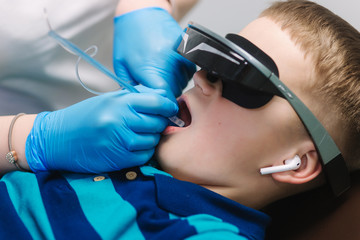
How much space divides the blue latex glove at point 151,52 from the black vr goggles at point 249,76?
0.69ft

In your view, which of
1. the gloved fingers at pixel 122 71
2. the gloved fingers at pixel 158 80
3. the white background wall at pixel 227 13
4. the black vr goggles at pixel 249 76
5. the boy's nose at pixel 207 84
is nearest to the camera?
the black vr goggles at pixel 249 76

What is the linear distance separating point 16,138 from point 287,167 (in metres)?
0.78

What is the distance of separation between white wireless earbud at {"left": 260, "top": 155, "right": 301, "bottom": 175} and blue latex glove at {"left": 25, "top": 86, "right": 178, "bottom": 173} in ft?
0.99

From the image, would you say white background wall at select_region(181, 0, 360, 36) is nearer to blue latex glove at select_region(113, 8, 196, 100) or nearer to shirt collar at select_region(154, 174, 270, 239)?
blue latex glove at select_region(113, 8, 196, 100)

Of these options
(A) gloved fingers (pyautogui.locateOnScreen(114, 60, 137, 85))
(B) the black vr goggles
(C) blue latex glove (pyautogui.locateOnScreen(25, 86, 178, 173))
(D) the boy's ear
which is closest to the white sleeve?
(A) gloved fingers (pyautogui.locateOnScreen(114, 60, 137, 85))

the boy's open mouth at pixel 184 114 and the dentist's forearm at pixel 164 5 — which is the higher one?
the dentist's forearm at pixel 164 5

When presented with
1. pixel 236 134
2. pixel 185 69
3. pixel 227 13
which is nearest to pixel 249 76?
pixel 236 134

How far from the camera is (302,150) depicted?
3.08 feet

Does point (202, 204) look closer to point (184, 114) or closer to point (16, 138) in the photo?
point (184, 114)

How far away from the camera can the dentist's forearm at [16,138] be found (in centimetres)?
105

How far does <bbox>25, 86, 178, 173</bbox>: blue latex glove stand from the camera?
0.97 meters

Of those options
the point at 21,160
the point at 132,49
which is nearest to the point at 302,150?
the point at 132,49

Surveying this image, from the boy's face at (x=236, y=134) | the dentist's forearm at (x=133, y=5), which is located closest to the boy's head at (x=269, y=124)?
the boy's face at (x=236, y=134)

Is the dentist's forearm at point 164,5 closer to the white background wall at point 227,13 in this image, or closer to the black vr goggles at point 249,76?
the white background wall at point 227,13
